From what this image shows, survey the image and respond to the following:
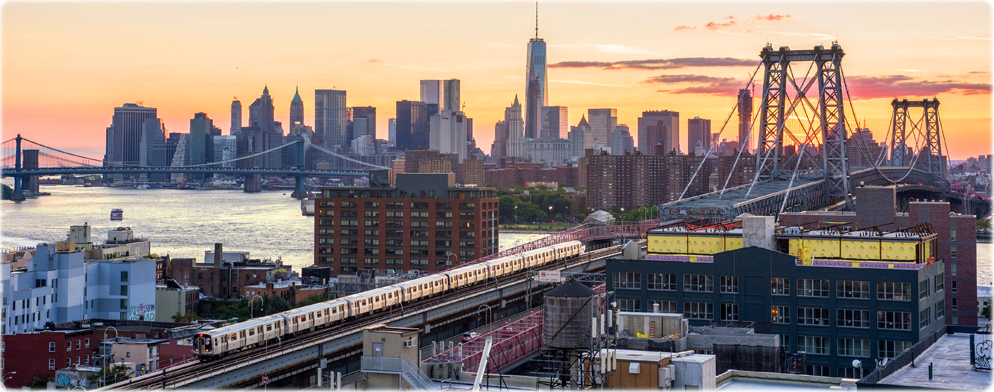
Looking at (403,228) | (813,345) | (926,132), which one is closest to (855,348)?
(813,345)

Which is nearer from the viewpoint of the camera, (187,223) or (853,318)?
(853,318)

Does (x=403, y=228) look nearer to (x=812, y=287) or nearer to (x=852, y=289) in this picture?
→ (x=812, y=287)

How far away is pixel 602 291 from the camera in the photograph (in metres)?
29.2

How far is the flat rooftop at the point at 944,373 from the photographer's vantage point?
1645 cm

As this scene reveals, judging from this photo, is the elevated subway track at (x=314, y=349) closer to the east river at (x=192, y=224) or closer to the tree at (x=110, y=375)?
the tree at (x=110, y=375)

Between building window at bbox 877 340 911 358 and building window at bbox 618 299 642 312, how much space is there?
485cm

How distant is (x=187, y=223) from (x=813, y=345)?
103450mm

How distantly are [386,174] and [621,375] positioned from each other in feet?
174

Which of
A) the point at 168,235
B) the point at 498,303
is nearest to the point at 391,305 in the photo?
the point at 498,303

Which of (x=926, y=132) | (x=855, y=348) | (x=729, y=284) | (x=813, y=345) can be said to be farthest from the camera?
(x=926, y=132)

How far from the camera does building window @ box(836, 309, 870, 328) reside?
22.1 meters

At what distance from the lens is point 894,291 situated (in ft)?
72.2

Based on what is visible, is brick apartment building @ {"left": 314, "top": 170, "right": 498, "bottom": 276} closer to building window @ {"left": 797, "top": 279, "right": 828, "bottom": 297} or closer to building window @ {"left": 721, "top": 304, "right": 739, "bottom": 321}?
building window @ {"left": 721, "top": 304, "right": 739, "bottom": 321}

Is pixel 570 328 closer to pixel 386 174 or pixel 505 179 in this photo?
pixel 386 174
